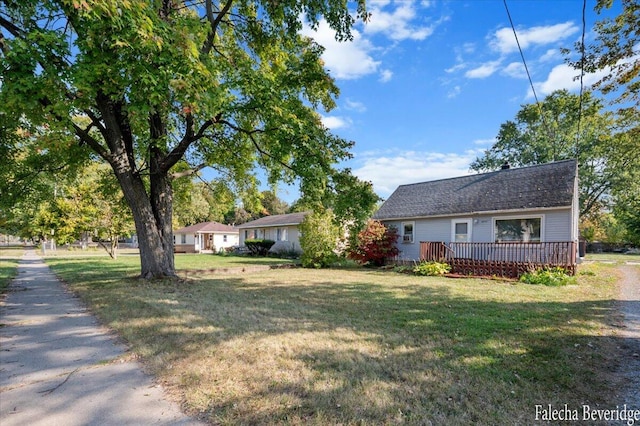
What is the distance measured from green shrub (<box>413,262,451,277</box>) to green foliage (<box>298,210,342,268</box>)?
4695 mm

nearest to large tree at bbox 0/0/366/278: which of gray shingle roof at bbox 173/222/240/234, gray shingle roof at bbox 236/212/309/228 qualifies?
gray shingle roof at bbox 236/212/309/228

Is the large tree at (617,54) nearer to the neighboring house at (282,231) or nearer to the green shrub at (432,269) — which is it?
the green shrub at (432,269)

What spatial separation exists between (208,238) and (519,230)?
1290 inches

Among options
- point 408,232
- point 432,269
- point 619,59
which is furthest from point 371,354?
point 408,232

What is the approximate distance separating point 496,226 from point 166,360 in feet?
50.3

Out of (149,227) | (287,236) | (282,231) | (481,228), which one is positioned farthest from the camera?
(282,231)

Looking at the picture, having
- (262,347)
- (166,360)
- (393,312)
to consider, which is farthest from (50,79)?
(393,312)

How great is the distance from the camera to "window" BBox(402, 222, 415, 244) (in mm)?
18750

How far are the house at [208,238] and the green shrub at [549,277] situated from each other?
31.8 metres

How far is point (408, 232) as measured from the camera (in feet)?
62.2

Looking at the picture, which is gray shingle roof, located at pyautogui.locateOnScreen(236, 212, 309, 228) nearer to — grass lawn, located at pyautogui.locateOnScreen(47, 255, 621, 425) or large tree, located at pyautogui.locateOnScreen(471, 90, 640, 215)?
grass lawn, located at pyautogui.locateOnScreen(47, 255, 621, 425)

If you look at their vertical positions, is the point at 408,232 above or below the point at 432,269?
above

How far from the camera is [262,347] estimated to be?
4512 millimetres

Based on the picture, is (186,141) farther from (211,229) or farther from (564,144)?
(564,144)
